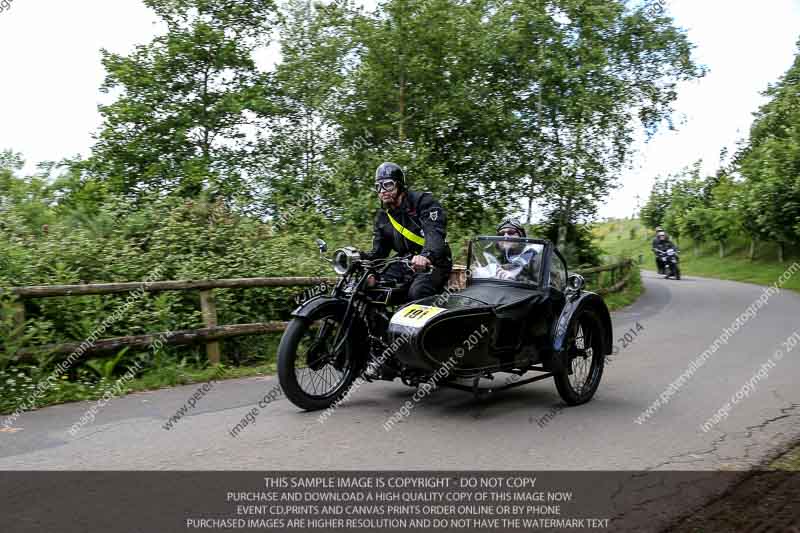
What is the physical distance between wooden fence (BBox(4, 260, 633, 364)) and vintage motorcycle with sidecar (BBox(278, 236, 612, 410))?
2.63ft

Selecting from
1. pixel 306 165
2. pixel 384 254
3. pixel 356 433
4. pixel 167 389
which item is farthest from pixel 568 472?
pixel 306 165

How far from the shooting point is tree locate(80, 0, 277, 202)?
18094 mm

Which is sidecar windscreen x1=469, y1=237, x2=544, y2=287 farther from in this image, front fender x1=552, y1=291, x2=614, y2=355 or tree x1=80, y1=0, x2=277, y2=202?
tree x1=80, y1=0, x2=277, y2=202

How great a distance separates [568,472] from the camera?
490 cm

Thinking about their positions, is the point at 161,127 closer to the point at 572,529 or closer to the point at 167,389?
the point at 167,389

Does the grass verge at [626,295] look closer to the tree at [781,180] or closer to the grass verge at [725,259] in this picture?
the grass verge at [725,259]

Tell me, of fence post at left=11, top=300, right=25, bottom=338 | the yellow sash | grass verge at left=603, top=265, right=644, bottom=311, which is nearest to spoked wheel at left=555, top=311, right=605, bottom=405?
the yellow sash

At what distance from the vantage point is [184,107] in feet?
62.3

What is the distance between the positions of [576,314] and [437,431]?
195 centimetres

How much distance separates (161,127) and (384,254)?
517 inches

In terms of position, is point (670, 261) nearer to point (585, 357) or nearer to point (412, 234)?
point (585, 357)

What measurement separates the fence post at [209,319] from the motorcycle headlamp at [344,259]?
2.51 metres

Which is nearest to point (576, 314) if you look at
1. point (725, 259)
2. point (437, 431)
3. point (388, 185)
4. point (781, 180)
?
point (437, 431)

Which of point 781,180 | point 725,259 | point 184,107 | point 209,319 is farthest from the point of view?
point 725,259
